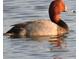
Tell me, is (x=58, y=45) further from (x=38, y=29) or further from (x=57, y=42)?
(x=38, y=29)

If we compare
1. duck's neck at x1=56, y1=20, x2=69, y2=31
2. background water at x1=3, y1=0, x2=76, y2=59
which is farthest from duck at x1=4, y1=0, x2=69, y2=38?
background water at x1=3, y1=0, x2=76, y2=59

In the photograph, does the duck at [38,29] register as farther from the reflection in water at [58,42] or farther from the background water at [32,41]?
the reflection in water at [58,42]

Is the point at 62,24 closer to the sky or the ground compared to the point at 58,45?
closer to the sky

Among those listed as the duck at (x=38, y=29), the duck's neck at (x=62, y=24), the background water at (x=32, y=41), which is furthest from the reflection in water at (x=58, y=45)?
the duck's neck at (x=62, y=24)

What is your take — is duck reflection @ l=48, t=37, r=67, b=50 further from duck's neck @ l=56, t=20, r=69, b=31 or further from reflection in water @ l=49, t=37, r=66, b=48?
duck's neck @ l=56, t=20, r=69, b=31

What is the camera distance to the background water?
9516 millimetres

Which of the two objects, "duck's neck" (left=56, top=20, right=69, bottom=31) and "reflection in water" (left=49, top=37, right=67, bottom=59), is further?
"duck's neck" (left=56, top=20, right=69, bottom=31)

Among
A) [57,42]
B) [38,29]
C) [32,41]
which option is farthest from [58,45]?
[38,29]

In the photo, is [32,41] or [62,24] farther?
[62,24]

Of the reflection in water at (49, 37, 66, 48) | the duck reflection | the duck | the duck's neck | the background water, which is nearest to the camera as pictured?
the background water

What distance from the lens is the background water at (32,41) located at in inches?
375

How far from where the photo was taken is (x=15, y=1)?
14719mm

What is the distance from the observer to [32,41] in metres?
10.8

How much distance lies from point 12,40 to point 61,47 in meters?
0.98
